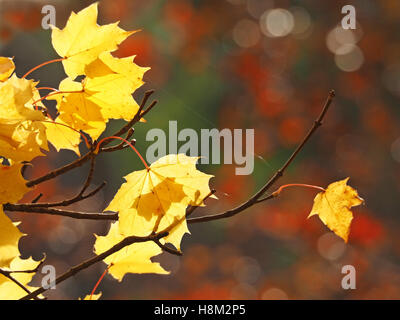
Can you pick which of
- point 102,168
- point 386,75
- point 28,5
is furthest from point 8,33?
point 386,75

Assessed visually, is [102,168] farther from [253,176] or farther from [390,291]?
[390,291]

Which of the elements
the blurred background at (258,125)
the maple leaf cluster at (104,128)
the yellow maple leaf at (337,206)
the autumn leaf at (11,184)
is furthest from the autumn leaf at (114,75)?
the blurred background at (258,125)

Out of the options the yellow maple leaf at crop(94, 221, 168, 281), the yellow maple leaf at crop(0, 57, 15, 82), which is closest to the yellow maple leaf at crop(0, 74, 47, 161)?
the yellow maple leaf at crop(0, 57, 15, 82)

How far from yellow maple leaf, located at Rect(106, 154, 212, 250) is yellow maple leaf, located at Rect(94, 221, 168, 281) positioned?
0.31 ft

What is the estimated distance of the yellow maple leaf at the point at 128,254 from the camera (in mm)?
615

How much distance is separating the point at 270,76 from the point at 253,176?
Answer: 1.22m

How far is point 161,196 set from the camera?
0.52 meters

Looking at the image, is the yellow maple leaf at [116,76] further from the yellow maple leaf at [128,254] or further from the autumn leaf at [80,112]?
the yellow maple leaf at [128,254]

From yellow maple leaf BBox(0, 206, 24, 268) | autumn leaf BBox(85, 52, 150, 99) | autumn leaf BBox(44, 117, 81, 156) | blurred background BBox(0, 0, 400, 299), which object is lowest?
yellow maple leaf BBox(0, 206, 24, 268)

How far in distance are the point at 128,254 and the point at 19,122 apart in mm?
238

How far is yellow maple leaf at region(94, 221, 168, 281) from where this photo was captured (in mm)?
615

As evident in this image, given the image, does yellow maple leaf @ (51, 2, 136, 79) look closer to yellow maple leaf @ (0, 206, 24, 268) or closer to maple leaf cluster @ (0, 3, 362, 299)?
maple leaf cluster @ (0, 3, 362, 299)

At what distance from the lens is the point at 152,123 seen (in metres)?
4.98

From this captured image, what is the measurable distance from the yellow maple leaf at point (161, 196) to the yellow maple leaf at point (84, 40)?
118mm
